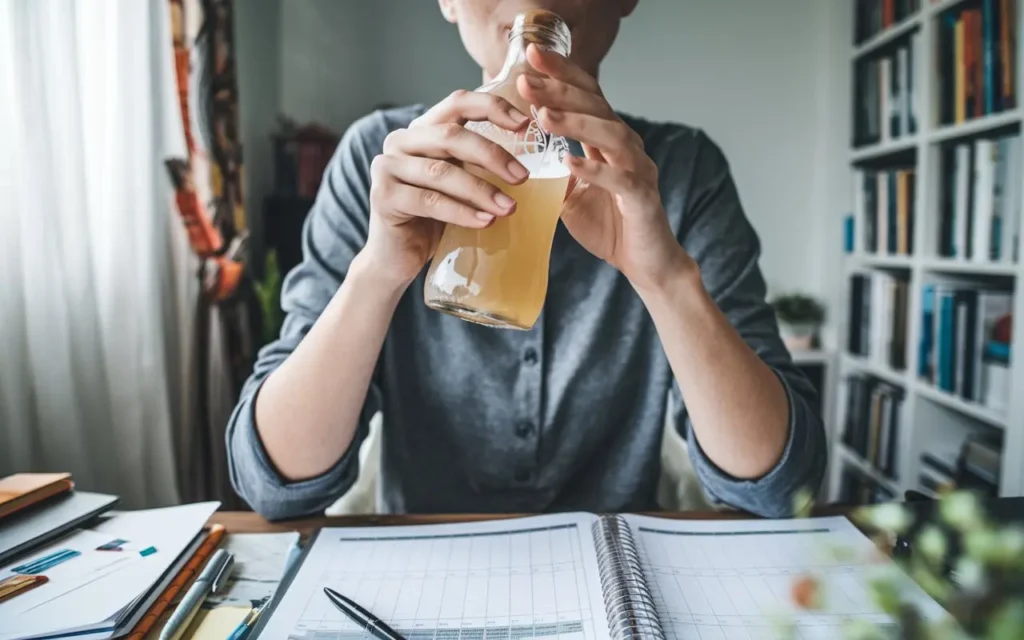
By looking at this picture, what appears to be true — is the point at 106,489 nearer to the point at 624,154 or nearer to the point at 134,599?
the point at 134,599

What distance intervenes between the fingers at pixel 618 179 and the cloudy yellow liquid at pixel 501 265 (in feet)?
0.14

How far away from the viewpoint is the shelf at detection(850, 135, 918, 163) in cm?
192

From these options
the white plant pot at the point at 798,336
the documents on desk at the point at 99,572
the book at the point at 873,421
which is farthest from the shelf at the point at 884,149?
the documents on desk at the point at 99,572

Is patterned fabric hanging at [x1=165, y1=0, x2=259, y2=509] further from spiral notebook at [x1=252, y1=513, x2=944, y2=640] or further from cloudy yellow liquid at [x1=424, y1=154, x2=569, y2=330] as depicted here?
cloudy yellow liquid at [x1=424, y1=154, x2=569, y2=330]

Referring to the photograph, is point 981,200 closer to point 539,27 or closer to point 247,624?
point 539,27

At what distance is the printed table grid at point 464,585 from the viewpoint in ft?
1.58

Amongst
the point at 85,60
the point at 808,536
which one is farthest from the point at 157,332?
the point at 808,536

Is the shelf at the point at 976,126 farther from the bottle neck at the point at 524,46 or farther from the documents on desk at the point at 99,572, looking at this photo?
the documents on desk at the point at 99,572

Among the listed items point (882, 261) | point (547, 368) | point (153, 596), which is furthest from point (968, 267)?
point (153, 596)

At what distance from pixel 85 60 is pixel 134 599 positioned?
4.03 feet

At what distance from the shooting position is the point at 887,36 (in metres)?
2.04

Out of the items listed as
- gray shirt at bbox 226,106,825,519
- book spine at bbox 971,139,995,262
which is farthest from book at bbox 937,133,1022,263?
gray shirt at bbox 226,106,825,519

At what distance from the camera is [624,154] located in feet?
1.69

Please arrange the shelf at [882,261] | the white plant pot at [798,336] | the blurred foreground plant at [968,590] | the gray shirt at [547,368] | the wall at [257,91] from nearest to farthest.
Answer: the blurred foreground plant at [968,590] < the gray shirt at [547,368] < the shelf at [882,261] < the wall at [257,91] < the white plant pot at [798,336]
